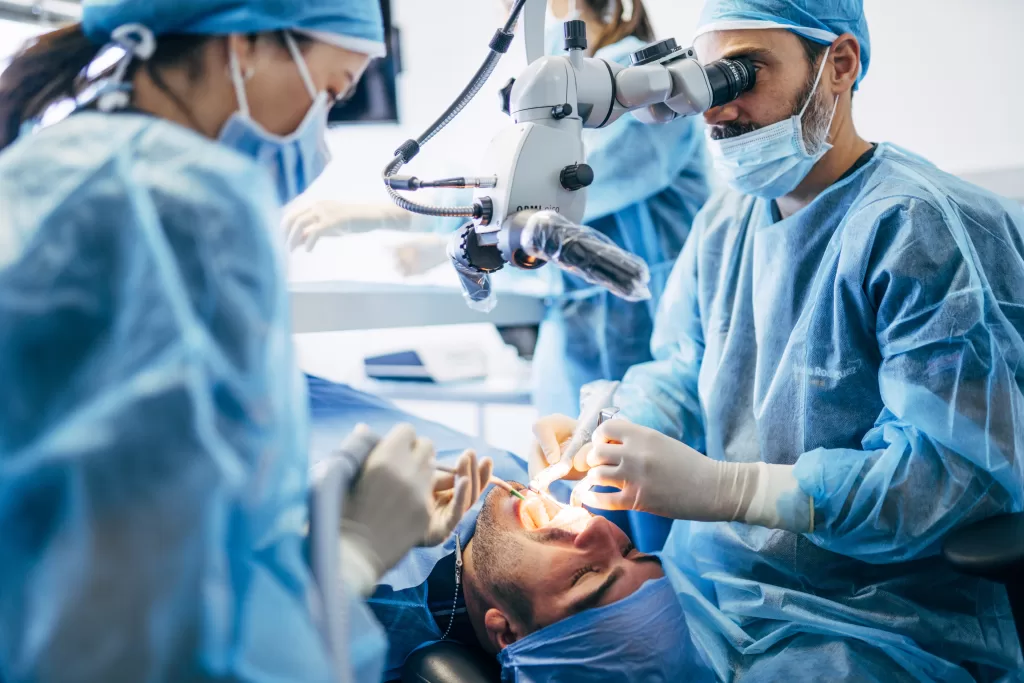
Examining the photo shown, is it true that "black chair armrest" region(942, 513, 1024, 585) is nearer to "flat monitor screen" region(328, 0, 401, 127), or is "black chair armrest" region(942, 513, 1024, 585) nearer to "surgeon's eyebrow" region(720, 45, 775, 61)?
"surgeon's eyebrow" region(720, 45, 775, 61)

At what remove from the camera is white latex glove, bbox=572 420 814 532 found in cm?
121

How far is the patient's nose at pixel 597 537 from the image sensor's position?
141 cm

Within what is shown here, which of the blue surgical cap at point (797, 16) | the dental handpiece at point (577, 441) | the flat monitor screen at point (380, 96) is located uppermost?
the blue surgical cap at point (797, 16)

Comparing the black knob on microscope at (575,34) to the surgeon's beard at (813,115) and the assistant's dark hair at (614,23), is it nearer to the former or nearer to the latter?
the surgeon's beard at (813,115)

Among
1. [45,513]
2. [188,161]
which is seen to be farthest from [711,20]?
[45,513]

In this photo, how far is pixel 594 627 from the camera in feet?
4.32

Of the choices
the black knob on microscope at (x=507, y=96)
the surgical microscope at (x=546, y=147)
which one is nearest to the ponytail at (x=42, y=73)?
the surgical microscope at (x=546, y=147)

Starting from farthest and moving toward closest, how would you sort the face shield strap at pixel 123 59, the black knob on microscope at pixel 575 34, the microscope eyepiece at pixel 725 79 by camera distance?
the microscope eyepiece at pixel 725 79
the black knob on microscope at pixel 575 34
the face shield strap at pixel 123 59

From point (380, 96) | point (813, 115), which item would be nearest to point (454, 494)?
point (813, 115)

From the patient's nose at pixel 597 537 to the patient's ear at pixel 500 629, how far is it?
186mm

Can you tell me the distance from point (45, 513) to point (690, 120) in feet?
5.26

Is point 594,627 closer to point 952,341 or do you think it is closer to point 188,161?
point 952,341

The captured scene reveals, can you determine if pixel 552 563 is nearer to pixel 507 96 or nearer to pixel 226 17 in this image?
pixel 507 96

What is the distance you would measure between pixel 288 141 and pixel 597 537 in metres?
0.90
